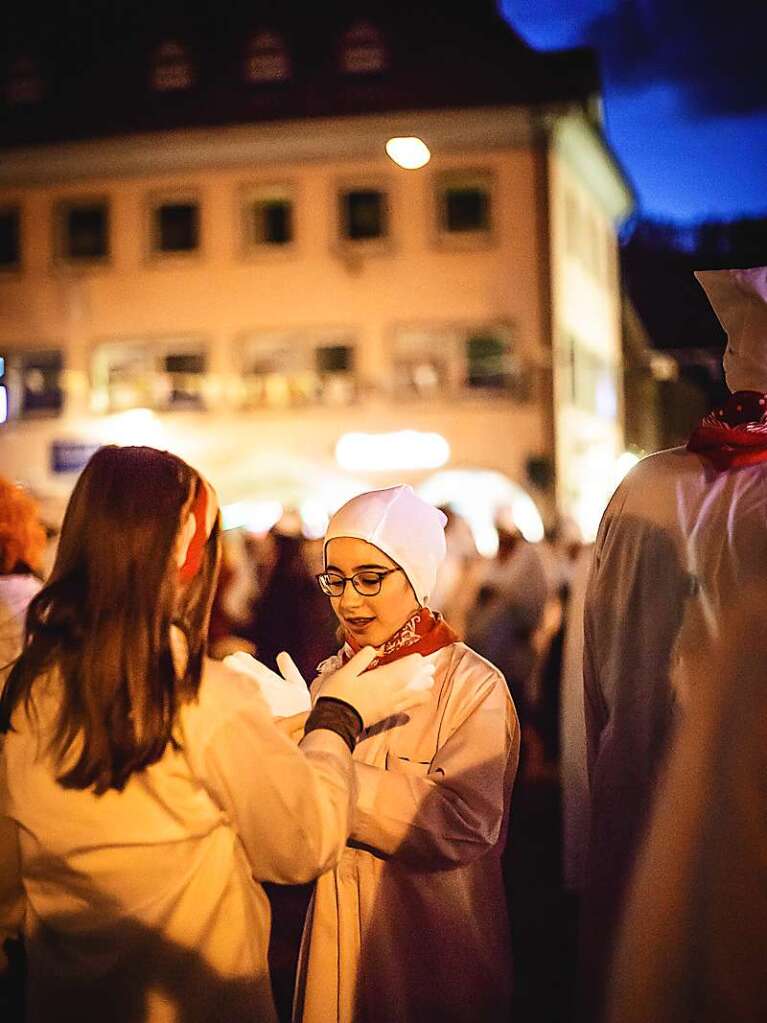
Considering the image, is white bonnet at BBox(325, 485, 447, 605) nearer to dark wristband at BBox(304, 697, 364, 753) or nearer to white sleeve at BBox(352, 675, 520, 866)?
Result: white sleeve at BBox(352, 675, 520, 866)

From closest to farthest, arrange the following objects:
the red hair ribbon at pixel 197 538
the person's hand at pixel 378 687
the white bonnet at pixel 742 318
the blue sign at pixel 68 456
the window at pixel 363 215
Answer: the red hair ribbon at pixel 197 538 < the person's hand at pixel 378 687 < the white bonnet at pixel 742 318 < the blue sign at pixel 68 456 < the window at pixel 363 215

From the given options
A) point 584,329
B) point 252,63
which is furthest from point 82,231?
point 584,329

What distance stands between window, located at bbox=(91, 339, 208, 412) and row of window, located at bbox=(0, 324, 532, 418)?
0.07ft

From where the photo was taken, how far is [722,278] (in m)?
3.03

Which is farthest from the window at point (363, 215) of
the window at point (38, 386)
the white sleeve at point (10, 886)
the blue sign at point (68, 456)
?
the white sleeve at point (10, 886)

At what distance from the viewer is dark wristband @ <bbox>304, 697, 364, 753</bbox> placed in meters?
2.64

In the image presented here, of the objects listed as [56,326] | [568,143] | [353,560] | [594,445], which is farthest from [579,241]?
[353,560]

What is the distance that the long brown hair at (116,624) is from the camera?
7.90 feet

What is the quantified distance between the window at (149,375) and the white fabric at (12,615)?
79.1ft

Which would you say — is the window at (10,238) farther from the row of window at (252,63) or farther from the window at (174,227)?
the window at (174,227)

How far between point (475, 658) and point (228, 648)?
5748 mm

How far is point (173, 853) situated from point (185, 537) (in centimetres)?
62

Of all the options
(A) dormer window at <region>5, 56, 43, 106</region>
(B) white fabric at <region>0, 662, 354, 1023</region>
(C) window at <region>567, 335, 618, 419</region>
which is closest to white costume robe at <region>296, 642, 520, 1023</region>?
(B) white fabric at <region>0, 662, 354, 1023</region>

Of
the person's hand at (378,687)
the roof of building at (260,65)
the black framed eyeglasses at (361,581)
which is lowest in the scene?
the person's hand at (378,687)
